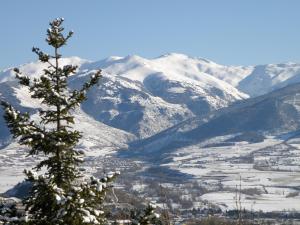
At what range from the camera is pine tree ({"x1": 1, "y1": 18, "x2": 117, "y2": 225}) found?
32.9 feet

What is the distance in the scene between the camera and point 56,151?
11336mm

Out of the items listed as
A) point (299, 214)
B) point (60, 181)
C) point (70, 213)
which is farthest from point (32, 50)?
point (299, 214)

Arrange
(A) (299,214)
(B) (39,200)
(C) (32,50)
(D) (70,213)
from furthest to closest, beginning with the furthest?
(A) (299,214) → (C) (32,50) → (B) (39,200) → (D) (70,213)

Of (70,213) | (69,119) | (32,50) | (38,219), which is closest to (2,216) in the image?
(38,219)

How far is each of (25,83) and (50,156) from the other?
1389 mm

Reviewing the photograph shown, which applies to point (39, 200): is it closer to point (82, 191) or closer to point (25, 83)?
point (82, 191)

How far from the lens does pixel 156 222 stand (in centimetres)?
1007

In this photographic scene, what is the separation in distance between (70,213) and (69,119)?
7.77ft

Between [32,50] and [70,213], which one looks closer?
[70,213]

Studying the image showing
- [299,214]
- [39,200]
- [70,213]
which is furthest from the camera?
[299,214]

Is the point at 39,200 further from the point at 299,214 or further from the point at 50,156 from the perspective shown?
the point at 299,214

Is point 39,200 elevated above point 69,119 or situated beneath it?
situated beneath

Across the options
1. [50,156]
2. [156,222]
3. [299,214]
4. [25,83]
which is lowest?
[299,214]

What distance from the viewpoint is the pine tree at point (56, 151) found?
1003 centimetres
